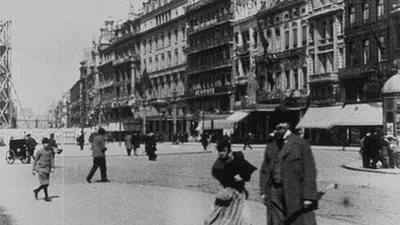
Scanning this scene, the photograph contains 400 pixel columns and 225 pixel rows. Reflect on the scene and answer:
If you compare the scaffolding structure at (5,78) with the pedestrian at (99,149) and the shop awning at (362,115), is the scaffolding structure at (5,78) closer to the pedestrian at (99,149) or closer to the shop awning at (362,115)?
the shop awning at (362,115)

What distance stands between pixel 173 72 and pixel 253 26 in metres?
20.1

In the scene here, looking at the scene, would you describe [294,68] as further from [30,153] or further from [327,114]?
[30,153]

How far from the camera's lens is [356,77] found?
4703 centimetres

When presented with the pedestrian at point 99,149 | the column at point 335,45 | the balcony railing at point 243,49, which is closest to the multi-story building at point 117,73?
the balcony railing at point 243,49

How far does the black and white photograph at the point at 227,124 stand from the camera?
7934 millimetres

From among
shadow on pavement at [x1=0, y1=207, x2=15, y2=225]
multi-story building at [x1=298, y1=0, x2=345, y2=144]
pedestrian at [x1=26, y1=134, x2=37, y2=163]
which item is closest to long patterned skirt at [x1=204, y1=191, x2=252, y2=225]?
shadow on pavement at [x1=0, y1=207, x2=15, y2=225]

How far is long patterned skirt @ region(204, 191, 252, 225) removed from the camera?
25.3 feet

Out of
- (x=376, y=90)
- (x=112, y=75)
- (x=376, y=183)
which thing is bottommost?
(x=376, y=183)

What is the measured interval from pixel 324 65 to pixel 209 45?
2191 centimetres

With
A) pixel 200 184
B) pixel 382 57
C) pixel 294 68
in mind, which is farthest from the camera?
pixel 294 68

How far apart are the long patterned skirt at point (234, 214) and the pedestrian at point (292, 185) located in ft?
1.83

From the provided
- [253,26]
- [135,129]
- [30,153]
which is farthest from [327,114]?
[135,129]

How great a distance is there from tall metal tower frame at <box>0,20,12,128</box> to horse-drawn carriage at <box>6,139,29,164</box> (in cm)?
5471

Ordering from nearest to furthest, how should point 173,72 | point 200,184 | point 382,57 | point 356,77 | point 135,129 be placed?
point 200,184 < point 382,57 < point 356,77 < point 173,72 < point 135,129
